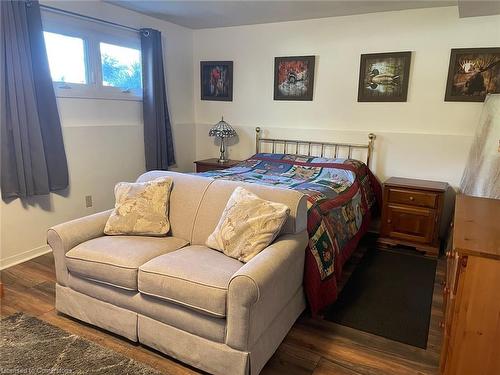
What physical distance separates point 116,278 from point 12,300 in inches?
42.1

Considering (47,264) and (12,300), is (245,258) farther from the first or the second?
(47,264)

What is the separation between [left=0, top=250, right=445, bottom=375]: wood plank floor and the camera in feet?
6.01

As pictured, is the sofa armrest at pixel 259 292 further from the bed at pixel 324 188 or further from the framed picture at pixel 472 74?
the framed picture at pixel 472 74

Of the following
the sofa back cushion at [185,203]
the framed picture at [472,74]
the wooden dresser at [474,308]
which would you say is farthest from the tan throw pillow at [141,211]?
the framed picture at [472,74]

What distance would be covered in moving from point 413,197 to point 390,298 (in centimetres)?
115

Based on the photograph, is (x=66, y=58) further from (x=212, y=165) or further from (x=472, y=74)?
(x=472, y=74)

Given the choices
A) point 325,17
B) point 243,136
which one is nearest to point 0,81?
point 243,136

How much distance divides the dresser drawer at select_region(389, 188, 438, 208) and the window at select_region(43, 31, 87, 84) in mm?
3140

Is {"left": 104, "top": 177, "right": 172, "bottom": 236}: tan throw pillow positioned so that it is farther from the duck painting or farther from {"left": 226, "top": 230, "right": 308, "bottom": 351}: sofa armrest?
the duck painting

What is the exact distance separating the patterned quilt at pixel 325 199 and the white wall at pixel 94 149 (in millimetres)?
1144

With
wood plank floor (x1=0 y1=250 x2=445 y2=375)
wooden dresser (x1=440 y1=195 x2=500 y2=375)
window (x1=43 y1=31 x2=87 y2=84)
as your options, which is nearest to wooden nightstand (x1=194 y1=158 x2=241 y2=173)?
window (x1=43 y1=31 x2=87 y2=84)

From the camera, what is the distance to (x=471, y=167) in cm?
313

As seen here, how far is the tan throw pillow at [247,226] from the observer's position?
1896 mm

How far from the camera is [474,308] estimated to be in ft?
4.57
